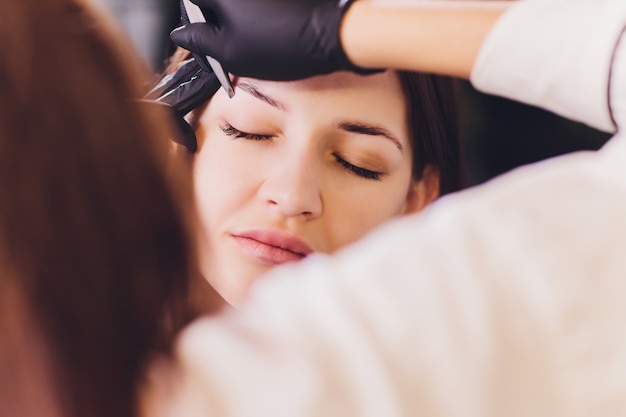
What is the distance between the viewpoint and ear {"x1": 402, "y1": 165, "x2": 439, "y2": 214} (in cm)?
92

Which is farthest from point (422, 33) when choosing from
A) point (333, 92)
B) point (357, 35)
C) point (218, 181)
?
point (218, 181)

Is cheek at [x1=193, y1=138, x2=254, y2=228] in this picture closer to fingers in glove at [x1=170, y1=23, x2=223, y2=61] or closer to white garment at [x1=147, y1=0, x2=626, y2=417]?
fingers in glove at [x1=170, y1=23, x2=223, y2=61]

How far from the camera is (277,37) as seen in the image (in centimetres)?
77

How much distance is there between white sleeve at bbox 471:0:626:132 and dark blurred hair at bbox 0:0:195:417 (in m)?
0.29

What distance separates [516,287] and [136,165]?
0.65 ft

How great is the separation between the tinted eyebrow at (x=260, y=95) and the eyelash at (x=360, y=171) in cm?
Answer: 8

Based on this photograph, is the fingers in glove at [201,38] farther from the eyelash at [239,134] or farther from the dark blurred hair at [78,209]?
the dark blurred hair at [78,209]

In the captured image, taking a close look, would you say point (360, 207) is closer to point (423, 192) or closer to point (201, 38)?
point (423, 192)

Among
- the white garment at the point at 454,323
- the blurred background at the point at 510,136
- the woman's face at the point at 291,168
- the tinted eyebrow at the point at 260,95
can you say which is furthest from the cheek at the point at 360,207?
the white garment at the point at 454,323

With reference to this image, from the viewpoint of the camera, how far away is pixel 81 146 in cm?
37

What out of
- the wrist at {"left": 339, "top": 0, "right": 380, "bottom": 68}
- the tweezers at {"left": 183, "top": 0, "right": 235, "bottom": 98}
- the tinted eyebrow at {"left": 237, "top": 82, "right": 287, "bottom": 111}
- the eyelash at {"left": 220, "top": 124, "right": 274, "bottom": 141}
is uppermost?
the wrist at {"left": 339, "top": 0, "right": 380, "bottom": 68}

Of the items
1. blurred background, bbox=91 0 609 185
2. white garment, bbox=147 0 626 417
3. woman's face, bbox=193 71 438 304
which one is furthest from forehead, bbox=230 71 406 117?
white garment, bbox=147 0 626 417

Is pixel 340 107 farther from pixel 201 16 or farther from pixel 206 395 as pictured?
pixel 206 395

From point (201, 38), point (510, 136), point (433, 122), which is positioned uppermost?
point (201, 38)
